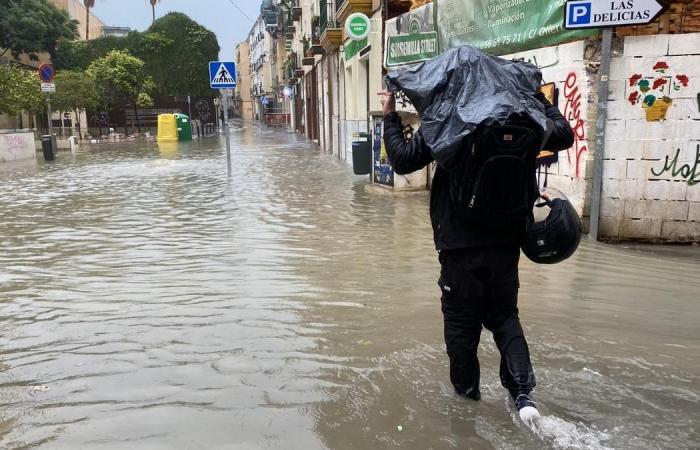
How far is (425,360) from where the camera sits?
374 centimetres

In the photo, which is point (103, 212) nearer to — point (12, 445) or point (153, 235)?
point (153, 235)

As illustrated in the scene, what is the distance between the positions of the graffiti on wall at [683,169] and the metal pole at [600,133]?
0.68 meters

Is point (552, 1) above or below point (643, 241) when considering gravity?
above

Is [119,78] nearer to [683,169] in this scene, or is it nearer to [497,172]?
[683,169]

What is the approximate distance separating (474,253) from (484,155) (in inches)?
18.9

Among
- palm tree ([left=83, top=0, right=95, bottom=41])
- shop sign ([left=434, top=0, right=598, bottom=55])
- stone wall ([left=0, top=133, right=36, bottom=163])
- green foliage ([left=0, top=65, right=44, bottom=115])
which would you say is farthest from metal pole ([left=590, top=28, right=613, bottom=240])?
palm tree ([left=83, top=0, right=95, bottom=41])

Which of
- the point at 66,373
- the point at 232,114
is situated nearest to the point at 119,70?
the point at 66,373

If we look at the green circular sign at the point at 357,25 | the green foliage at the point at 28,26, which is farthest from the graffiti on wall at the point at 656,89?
the green foliage at the point at 28,26

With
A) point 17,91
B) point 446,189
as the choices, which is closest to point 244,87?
point 17,91

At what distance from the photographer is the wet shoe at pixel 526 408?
2.83m

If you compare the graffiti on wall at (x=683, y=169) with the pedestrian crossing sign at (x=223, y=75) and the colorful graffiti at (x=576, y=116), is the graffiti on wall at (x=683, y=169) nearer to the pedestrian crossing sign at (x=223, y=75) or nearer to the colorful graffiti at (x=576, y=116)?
the colorful graffiti at (x=576, y=116)

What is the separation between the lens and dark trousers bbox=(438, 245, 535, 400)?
2.83m

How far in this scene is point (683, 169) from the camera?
6.67m

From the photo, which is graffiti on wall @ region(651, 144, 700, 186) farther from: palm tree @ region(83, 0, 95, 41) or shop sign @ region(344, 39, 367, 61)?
palm tree @ region(83, 0, 95, 41)
